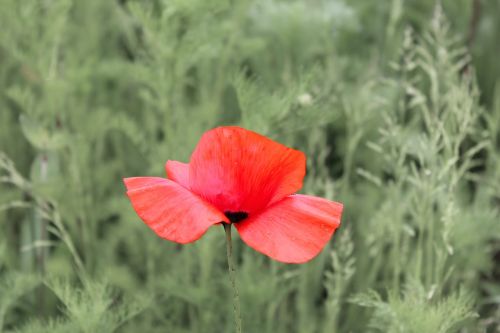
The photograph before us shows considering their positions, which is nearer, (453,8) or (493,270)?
(493,270)

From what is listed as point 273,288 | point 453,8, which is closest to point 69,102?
point 273,288

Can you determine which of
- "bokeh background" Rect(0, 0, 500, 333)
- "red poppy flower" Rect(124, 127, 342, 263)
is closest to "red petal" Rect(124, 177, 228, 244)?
"red poppy flower" Rect(124, 127, 342, 263)

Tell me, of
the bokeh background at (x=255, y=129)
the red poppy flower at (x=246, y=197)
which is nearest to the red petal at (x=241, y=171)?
the red poppy flower at (x=246, y=197)

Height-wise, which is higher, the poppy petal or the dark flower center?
the poppy petal

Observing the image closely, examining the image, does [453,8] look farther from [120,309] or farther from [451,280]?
[120,309]

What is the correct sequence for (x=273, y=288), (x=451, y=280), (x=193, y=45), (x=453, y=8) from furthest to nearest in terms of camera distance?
(x=453, y=8) < (x=451, y=280) < (x=193, y=45) < (x=273, y=288)

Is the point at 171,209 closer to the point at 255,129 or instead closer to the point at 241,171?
the point at 241,171

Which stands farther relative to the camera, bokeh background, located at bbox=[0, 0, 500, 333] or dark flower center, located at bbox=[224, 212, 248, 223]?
bokeh background, located at bbox=[0, 0, 500, 333]

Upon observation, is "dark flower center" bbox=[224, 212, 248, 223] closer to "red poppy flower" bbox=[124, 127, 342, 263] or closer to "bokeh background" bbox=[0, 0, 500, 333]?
"red poppy flower" bbox=[124, 127, 342, 263]

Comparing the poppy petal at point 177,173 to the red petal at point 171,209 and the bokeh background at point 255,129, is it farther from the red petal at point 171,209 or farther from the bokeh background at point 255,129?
the bokeh background at point 255,129
